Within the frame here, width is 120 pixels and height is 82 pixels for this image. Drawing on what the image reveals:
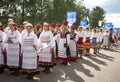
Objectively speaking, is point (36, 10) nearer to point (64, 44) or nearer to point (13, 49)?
point (64, 44)

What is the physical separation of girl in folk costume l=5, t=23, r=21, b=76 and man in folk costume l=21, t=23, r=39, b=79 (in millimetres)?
584

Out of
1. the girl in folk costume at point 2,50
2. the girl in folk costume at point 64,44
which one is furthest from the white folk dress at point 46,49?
the girl in folk costume at point 64,44

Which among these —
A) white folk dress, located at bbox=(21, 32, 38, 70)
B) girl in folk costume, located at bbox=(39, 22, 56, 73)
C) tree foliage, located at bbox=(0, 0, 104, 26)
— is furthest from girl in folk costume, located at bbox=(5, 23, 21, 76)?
tree foliage, located at bbox=(0, 0, 104, 26)

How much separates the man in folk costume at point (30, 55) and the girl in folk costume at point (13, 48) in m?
0.58

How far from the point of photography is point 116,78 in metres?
11.0

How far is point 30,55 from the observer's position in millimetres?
10242

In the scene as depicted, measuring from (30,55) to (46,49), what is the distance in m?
1.46

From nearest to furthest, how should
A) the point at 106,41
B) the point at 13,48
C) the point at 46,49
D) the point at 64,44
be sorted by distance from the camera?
1. the point at 13,48
2. the point at 46,49
3. the point at 64,44
4. the point at 106,41

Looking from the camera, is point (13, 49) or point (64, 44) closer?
point (13, 49)

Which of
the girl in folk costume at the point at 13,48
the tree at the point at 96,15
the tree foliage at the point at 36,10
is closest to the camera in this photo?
the girl in folk costume at the point at 13,48

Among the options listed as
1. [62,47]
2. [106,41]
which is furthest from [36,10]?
[62,47]

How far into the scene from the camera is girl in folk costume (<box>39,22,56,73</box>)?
11375 mm

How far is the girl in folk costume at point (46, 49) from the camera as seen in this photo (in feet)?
37.3

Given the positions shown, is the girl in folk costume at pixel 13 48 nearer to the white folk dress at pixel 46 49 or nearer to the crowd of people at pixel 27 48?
the crowd of people at pixel 27 48
